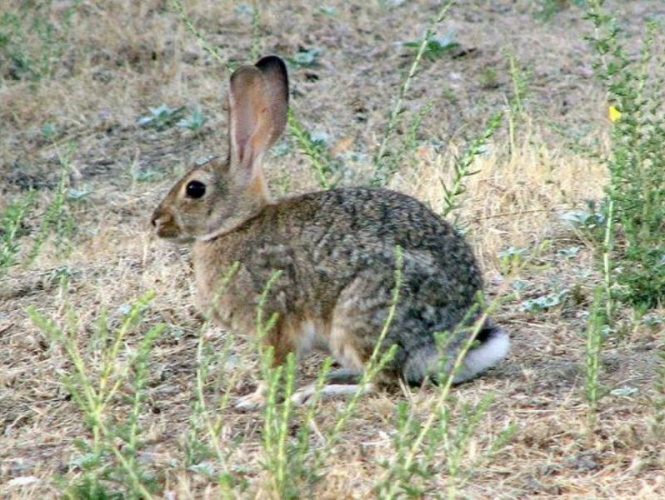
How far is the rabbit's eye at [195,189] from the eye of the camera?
229 inches

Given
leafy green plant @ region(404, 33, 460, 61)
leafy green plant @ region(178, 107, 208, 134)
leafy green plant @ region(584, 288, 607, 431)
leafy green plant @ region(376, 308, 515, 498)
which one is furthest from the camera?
leafy green plant @ region(404, 33, 460, 61)

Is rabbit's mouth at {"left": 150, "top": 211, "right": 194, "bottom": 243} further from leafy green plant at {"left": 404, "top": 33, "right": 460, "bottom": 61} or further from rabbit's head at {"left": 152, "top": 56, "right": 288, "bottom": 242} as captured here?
leafy green plant at {"left": 404, "top": 33, "right": 460, "bottom": 61}

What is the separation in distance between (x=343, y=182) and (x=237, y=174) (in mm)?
2055

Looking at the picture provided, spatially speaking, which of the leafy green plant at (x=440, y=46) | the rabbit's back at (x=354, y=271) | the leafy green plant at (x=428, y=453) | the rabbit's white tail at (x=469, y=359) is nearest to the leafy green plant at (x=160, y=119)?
the leafy green plant at (x=440, y=46)

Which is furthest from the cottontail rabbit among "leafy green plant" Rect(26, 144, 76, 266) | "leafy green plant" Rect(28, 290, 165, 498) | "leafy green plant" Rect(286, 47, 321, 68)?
"leafy green plant" Rect(286, 47, 321, 68)

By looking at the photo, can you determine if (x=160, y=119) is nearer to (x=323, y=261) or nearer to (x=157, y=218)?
(x=157, y=218)

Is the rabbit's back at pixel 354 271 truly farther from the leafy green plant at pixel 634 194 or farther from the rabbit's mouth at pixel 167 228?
the leafy green plant at pixel 634 194

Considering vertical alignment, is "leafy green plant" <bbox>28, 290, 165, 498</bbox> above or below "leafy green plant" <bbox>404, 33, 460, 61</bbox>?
below

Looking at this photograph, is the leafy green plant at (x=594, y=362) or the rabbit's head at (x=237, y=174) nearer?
the leafy green plant at (x=594, y=362)

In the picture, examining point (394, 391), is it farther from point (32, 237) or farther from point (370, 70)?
point (370, 70)

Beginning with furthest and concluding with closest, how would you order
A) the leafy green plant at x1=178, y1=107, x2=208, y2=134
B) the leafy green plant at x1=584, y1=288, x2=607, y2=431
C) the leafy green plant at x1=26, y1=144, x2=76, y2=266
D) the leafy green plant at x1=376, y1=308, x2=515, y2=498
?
the leafy green plant at x1=178, y1=107, x2=208, y2=134 < the leafy green plant at x1=26, y1=144, x2=76, y2=266 < the leafy green plant at x1=584, y1=288, x2=607, y2=431 < the leafy green plant at x1=376, y1=308, x2=515, y2=498

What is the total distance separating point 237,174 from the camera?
230 inches

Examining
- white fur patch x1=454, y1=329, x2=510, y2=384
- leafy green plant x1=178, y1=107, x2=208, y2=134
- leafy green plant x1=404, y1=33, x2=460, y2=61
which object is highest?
leafy green plant x1=404, y1=33, x2=460, y2=61

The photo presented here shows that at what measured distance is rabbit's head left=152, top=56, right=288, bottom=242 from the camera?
18.9ft
